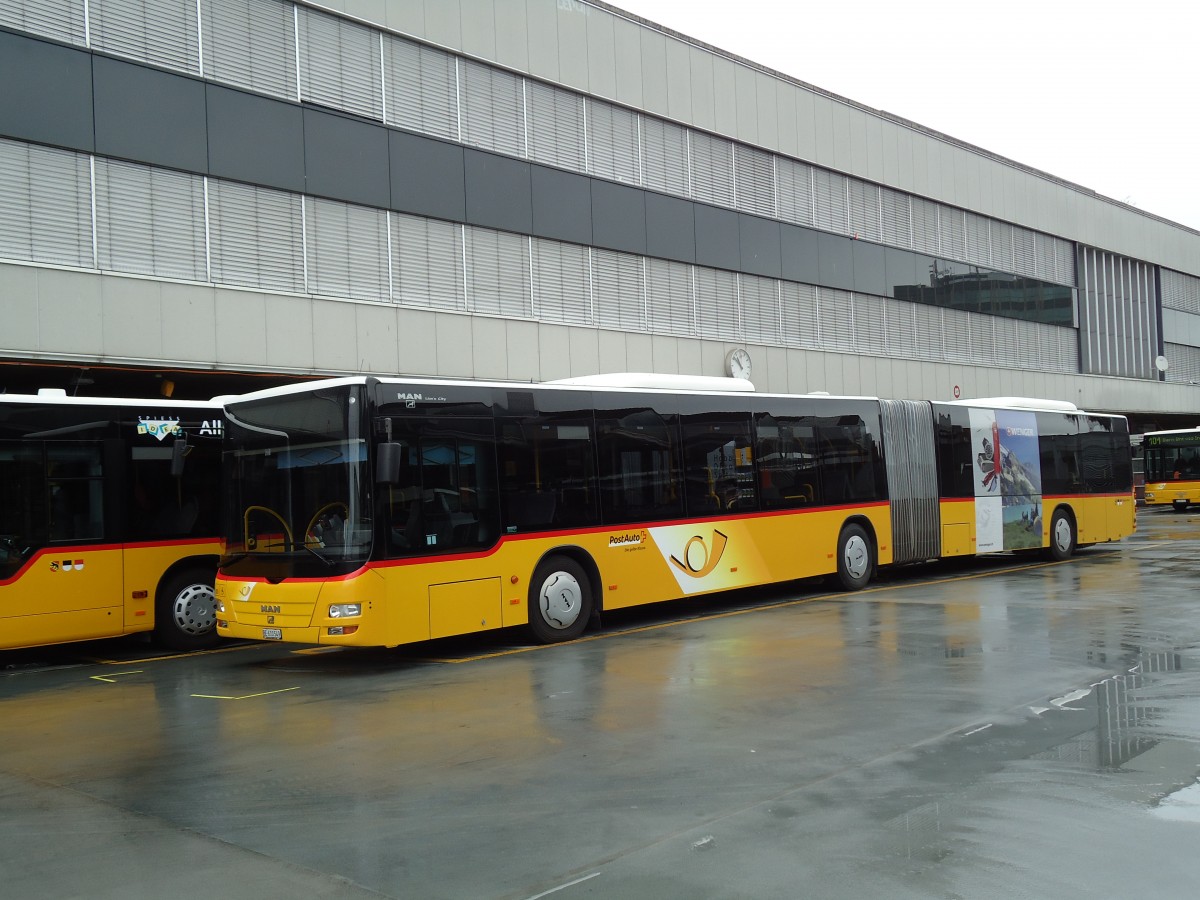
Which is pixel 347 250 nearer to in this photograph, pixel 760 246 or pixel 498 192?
pixel 498 192

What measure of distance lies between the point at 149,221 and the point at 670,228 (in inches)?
489

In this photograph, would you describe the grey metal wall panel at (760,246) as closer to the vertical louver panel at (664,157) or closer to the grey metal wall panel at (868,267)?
the vertical louver panel at (664,157)

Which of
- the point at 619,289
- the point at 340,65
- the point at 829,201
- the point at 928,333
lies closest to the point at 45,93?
the point at 340,65

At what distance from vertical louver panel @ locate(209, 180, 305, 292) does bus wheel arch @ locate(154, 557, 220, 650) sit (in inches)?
234

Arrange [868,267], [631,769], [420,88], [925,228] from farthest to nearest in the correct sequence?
[925,228] < [868,267] < [420,88] < [631,769]

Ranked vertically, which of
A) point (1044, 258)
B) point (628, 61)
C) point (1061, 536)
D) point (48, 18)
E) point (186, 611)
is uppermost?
point (628, 61)

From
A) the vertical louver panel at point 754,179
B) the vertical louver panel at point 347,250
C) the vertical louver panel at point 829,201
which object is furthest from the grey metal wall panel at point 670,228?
the vertical louver panel at point 347,250

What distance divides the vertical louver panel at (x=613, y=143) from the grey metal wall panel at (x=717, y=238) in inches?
93.2

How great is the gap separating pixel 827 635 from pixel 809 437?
526cm

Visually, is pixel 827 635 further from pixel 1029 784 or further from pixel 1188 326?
pixel 1188 326

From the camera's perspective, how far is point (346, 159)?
1988cm

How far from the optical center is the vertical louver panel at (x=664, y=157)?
25.5 metres

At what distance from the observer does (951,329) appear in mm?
34812

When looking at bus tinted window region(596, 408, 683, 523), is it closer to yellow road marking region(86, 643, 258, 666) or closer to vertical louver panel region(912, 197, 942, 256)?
yellow road marking region(86, 643, 258, 666)
